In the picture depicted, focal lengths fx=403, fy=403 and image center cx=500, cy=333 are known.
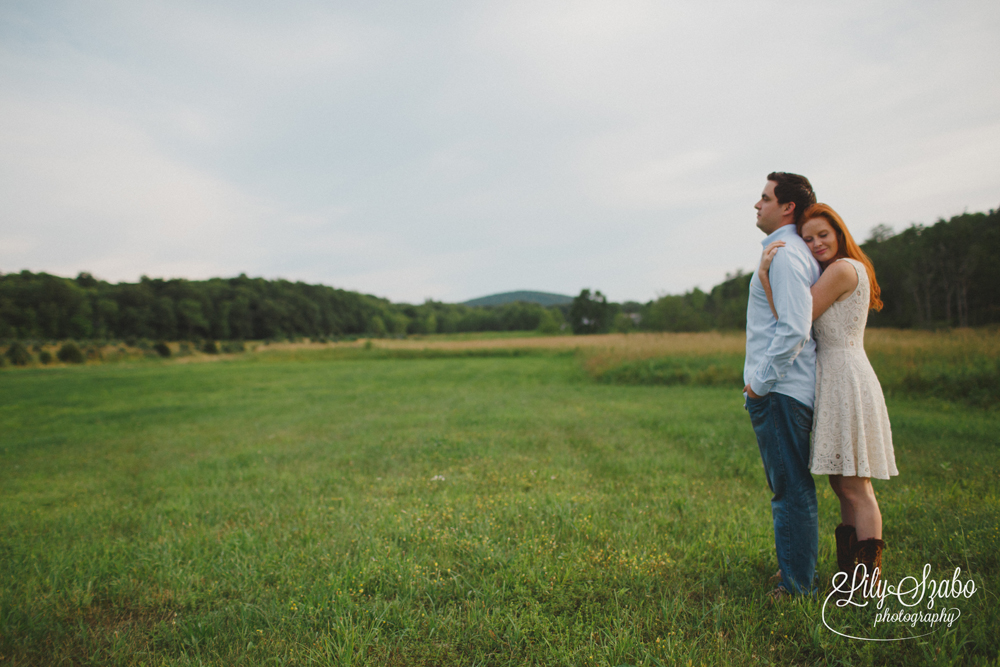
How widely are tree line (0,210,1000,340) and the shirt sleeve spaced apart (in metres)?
34.8

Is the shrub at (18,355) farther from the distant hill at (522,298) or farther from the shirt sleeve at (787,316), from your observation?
the distant hill at (522,298)

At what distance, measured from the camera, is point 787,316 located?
91.7 inches

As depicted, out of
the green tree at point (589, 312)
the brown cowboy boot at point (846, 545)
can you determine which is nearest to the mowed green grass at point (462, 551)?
the brown cowboy boot at point (846, 545)

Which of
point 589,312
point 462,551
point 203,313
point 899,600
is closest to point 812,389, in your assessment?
point 899,600

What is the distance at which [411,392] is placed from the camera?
49.5ft

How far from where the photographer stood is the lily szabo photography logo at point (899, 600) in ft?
7.44

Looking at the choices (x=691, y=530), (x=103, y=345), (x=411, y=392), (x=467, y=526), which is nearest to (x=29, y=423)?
(x=411, y=392)

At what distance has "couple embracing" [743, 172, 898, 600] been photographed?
2.36m

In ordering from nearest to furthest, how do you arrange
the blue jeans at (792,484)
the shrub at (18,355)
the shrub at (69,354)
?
1. the blue jeans at (792,484)
2. the shrub at (18,355)
3. the shrub at (69,354)

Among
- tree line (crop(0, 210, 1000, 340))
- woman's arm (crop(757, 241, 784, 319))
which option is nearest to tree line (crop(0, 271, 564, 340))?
tree line (crop(0, 210, 1000, 340))

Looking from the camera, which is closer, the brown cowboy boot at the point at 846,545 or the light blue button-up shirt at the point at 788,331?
the light blue button-up shirt at the point at 788,331

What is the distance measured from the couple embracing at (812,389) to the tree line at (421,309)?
1354 inches

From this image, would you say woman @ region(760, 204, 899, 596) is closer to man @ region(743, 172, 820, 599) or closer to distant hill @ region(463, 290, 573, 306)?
Answer: man @ region(743, 172, 820, 599)

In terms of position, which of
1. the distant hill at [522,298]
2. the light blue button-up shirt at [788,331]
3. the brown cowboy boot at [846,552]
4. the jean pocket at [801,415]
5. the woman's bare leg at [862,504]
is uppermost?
the distant hill at [522,298]
